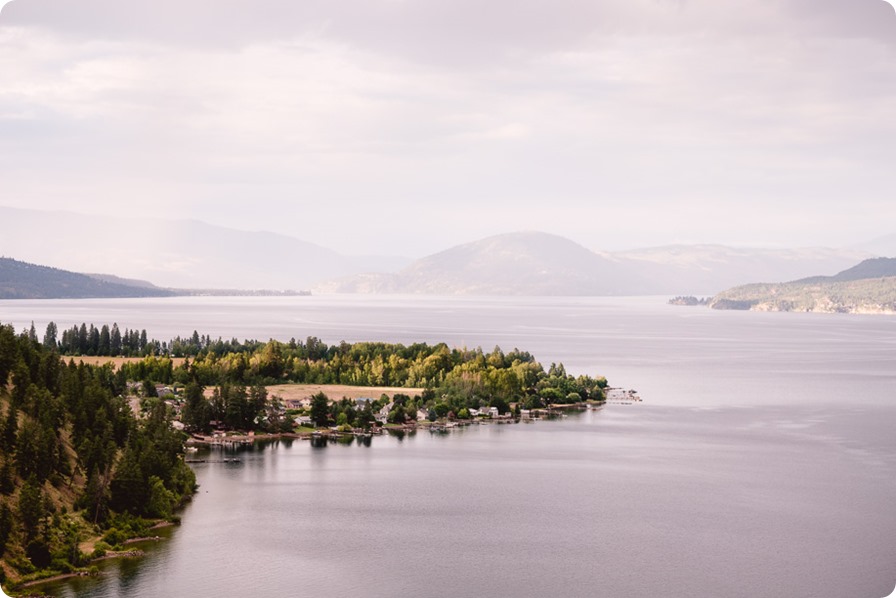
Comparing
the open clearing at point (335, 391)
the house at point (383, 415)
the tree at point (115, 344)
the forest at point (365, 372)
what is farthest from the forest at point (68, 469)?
the tree at point (115, 344)

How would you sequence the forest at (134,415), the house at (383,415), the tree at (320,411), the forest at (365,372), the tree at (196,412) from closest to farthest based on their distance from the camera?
1. the forest at (134,415)
2. the tree at (196,412)
3. the tree at (320,411)
4. the house at (383,415)
5. the forest at (365,372)

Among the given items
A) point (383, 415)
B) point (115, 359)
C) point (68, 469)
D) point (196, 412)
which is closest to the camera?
point (68, 469)

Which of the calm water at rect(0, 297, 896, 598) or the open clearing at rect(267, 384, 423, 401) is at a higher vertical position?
the open clearing at rect(267, 384, 423, 401)

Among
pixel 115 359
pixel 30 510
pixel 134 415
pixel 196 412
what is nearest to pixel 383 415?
pixel 196 412

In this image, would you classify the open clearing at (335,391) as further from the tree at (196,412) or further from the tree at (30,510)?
the tree at (30,510)

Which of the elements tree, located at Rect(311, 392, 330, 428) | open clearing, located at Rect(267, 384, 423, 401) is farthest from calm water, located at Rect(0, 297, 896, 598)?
open clearing, located at Rect(267, 384, 423, 401)

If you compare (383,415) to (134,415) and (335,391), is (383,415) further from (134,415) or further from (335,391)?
(134,415)

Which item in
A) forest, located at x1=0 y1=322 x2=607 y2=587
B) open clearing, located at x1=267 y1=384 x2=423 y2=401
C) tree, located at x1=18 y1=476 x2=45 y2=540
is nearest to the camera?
tree, located at x1=18 y1=476 x2=45 y2=540

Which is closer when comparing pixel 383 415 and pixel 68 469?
pixel 68 469

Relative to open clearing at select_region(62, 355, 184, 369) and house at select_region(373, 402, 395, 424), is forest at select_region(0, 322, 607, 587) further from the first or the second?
open clearing at select_region(62, 355, 184, 369)
